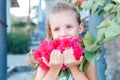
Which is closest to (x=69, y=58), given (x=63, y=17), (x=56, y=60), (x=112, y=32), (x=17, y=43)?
(x=56, y=60)

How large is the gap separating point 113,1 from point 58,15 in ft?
0.85

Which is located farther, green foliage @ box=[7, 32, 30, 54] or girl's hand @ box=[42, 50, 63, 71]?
green foliage @ box=[7, 32, 30, 54]

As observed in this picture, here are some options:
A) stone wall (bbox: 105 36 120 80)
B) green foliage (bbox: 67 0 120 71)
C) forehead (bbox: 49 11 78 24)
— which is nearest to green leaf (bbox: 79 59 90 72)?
green foliage (bbox: 67 0 120 71)

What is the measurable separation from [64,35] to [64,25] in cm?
7

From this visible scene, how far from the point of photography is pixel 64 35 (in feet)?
5.54

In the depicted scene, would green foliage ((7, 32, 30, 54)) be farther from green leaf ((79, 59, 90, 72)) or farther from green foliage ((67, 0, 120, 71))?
green leaf ((79, 59, 90, 72))

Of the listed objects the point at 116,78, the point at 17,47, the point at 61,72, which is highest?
the point at 61,72

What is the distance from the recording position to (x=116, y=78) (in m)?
2.58

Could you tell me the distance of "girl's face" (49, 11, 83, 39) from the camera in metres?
1.72

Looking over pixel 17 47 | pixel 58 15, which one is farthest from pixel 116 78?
pixel 17 47

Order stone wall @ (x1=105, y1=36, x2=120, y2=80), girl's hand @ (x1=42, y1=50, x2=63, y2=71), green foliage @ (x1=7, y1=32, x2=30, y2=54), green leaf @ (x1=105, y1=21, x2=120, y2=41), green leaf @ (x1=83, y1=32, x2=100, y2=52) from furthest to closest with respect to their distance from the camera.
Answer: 1. green foliage @ (x1=7, y1=32, x2=30, y2=54)
2. stone wall @ (x1=105, y1=36, x2=120, y2=80)
3. girl's hand @ (x1=42, y1=50, x2=63, y2=71)
4. green leaf @ (x1=83, y1=32, x2=100, y2=52)
5. green leaf @ (x1=105, y1=21, x2=120, y2=41)

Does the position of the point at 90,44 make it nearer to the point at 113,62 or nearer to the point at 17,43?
the point at 113,62

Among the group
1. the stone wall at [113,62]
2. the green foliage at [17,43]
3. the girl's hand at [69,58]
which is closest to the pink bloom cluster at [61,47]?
the girl's hand at [69,58]

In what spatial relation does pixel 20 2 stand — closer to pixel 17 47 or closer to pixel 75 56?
pixel 75 56
